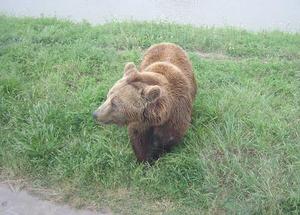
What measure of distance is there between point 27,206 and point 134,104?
1.25 metres

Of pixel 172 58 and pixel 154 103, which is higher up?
pixel 172 58

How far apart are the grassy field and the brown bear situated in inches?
8.4

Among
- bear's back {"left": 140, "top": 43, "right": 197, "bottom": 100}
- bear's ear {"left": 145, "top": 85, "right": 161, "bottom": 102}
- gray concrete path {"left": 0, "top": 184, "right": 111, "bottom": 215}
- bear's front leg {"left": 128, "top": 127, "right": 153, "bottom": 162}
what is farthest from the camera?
bear's back {"left": 140, "top": 43, "right": 197, "bottom": 100}

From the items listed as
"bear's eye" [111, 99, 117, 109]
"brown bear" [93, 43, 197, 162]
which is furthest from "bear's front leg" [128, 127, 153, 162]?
"bear's eye" [111, 99, 117, 109]

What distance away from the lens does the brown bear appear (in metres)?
3.74

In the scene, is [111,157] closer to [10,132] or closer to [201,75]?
[10,132]

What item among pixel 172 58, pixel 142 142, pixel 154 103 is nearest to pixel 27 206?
pixel 142 142

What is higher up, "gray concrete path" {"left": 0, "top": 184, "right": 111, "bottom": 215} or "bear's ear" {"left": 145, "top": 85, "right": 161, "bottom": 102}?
"bear's ear" {"left": 145, "top": 85, "right": 161, "bottom": 102}

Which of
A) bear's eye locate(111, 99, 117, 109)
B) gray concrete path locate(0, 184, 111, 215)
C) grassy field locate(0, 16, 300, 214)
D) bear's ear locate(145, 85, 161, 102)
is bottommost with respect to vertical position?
gray concrete path locate(0, 184, 111, 215)

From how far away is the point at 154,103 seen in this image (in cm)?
376

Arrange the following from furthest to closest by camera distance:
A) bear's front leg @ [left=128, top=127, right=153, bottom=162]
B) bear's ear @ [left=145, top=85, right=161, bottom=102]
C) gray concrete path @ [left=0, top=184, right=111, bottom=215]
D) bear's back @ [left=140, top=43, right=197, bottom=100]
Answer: bear's back @ [left=140, top=43, right=197, bottom=100]
bear's front leg @ [left=128, top=127, right=153, bottom=162]
gray concrete path @ [left=0, top=184, right=111, bottom=215]
bear's ear @ [left=145, top=85, right=161, bottom=102]

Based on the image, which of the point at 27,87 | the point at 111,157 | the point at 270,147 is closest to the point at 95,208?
the point at 111,157

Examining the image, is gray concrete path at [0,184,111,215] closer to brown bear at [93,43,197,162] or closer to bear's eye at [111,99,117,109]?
brown bear at [93,43,197,162]

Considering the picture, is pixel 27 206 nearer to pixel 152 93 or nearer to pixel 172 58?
pixel 152 93
